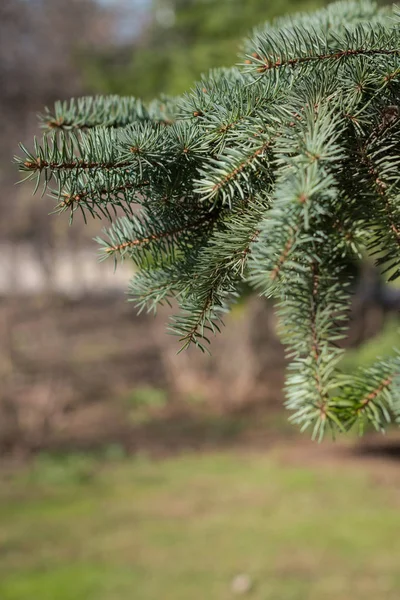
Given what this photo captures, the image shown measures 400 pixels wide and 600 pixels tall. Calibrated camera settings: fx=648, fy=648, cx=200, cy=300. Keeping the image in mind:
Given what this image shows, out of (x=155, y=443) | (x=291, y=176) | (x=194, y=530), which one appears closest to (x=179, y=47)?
(x=155, y=443)

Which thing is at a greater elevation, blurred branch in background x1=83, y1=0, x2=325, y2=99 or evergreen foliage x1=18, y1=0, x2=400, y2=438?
blurred branch in background x1=83, y1=0, x2=325, y2=99

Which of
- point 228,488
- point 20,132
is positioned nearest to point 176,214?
point 228,488

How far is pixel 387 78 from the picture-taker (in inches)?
42.7

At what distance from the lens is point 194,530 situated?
19.7 ft

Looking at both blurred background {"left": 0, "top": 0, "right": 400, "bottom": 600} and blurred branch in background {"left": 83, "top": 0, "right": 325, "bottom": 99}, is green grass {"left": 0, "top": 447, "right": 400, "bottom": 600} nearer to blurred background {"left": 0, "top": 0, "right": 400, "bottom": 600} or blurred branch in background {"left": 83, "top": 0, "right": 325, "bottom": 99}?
blurred background {"left": 0, "top": 0, "right": 400, "bottom": 600}

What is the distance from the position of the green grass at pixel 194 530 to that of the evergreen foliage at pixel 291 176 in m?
4.03

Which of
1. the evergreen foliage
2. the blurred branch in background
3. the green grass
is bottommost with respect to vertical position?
the green grass

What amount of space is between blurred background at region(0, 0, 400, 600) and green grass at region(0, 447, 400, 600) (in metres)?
0.02

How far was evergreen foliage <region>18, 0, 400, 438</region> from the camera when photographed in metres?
1.07

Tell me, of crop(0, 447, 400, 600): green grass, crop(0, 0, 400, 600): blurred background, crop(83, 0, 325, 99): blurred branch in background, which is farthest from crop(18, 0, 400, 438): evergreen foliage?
crop(83, 0, 325, 99): blurred branch in background

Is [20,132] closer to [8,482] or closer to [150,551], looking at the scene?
[8,482]

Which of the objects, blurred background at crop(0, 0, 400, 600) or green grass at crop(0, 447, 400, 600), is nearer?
green grass at crop(0, 447, 400, 600)

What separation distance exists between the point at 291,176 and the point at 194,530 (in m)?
5.50

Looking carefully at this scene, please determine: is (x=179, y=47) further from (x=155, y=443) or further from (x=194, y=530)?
(x=194, y=530)
